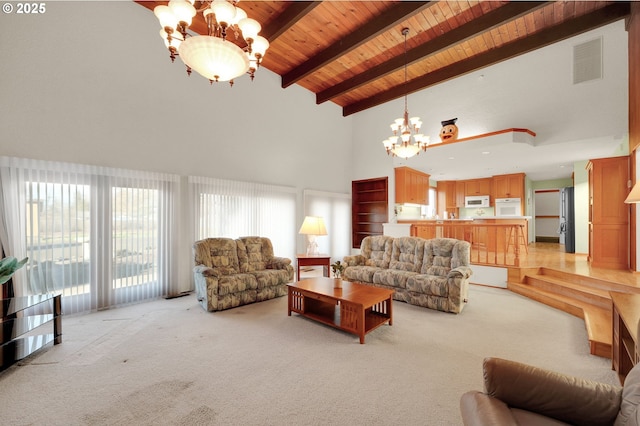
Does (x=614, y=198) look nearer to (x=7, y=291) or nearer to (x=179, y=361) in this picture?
(x=179, y=361)

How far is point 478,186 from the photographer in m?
8.41

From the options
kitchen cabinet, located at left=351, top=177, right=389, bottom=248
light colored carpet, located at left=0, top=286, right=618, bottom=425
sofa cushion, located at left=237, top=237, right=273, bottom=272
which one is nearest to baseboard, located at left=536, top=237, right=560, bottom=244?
kitchen cabinet, located at left=351, top=177, right=389, bottom=248

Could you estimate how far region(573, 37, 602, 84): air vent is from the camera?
4.38 metres

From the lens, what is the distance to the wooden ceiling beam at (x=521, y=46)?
406cm

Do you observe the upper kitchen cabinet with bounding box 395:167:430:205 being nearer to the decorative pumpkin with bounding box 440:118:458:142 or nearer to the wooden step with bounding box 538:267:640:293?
the decorative pumpkin with bounding box 440:118:458:142

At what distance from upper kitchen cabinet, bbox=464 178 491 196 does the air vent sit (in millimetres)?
3946

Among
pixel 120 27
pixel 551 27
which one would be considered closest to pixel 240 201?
pixel 120 27

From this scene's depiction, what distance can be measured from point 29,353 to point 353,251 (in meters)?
6.55

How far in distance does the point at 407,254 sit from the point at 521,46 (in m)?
4.29

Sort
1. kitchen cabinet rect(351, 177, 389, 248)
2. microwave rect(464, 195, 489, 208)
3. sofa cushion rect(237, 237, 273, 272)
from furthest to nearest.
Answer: microwave rect(464, 195, 489, 208), kitchen cabinet rect(351, 177, 389, 248), sofa cushion rect(237, 237, 273, 272)

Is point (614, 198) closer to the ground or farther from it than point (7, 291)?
farther from it

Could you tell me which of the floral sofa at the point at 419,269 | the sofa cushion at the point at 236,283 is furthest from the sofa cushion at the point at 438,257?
the sofa cushion at the point at 236,283

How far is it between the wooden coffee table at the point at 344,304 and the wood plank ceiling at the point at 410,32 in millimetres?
3967

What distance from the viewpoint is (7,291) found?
3.05m
